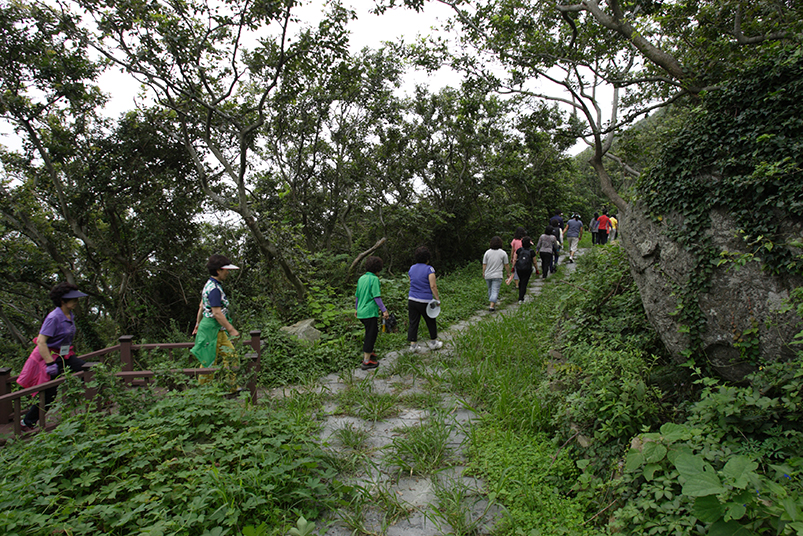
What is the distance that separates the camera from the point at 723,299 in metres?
3.02

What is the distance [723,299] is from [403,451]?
9.80ft

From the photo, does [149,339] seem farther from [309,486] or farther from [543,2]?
[543,2]

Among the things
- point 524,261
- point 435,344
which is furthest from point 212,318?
point 524,261

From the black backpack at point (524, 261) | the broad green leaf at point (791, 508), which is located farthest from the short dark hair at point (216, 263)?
the black backpack at point (524, 261)

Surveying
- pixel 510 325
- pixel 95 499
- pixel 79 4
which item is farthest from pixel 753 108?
pixel 79 4

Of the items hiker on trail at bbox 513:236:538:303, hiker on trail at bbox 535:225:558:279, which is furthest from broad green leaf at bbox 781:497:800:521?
hiker on trail at bbox 535:225:558:279

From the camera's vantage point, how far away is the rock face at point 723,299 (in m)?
2.70

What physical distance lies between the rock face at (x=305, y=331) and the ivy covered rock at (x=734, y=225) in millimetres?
5007

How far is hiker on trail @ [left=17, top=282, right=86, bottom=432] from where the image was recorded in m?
3.99

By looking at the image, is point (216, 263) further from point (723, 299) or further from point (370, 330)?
point (723, 299)

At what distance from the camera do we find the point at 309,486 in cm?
280

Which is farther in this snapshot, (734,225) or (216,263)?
(216,263)

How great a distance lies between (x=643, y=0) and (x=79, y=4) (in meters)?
9.46

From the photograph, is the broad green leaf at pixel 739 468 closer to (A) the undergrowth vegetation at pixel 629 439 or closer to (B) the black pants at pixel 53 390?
(A) the undergrowth vegetation at pixel 629 439
